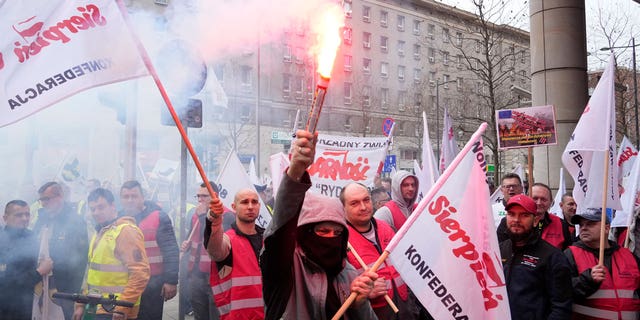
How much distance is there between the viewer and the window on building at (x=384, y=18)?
14208 millimetres

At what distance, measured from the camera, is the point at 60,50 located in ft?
11.6

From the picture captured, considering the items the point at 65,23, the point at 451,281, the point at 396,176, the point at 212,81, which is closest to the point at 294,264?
the point at 451,281

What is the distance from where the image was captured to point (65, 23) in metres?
3.57

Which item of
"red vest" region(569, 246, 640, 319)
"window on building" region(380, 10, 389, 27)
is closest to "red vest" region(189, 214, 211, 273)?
"red vest" region(569, 246, 640, 319)

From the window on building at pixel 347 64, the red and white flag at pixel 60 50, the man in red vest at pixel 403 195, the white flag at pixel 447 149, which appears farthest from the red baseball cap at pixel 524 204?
the window on building at pixel 347 64

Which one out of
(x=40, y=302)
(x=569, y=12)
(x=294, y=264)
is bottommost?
(x=40, y=302)

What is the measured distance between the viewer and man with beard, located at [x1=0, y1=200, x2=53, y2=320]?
206 inches

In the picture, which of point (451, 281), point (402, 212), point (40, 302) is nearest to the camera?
point (451, 281)

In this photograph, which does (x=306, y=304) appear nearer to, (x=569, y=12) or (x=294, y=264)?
(x=294, y=264)

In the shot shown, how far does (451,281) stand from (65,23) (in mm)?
3058

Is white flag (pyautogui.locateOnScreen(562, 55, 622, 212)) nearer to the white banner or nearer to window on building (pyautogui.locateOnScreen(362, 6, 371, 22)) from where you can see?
the white banner

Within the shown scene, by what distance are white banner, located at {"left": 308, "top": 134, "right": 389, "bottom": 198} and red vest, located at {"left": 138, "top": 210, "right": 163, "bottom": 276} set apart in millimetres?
2571

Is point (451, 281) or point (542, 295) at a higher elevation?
point (451, 281)

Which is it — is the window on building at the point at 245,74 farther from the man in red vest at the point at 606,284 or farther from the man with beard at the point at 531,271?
the man in red vest at the point at 606,284
